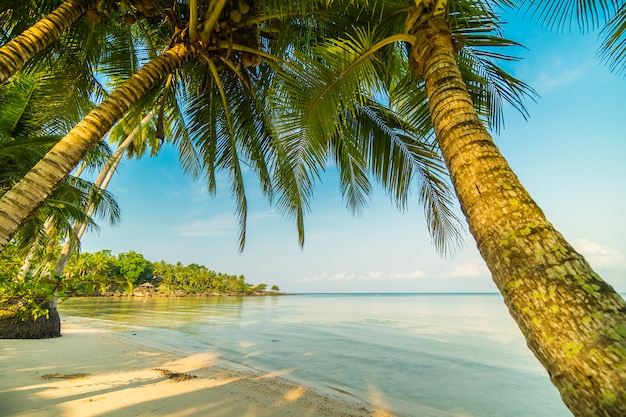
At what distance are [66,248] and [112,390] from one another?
6.53 metres

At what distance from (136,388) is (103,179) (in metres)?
8.53

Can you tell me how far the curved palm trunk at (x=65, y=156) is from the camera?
2.19 metres

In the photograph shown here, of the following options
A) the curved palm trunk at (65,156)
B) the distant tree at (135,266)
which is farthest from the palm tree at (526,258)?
the distant tree at (135,266)

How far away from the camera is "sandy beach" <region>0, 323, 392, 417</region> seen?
367 centimetres

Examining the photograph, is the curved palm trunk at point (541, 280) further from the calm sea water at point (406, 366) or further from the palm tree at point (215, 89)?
the calm sea water at point (406, 366)

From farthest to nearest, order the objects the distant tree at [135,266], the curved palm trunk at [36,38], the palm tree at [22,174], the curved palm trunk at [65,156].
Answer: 1. the distant tree at [135,266]
2. the palm tree at [22,174]
3. the curved palm trunk at [36,38]
4. the curved palm trunk at [65,156]

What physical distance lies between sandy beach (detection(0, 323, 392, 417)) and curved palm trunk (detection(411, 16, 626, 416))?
3.95m

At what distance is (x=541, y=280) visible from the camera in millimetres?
1053

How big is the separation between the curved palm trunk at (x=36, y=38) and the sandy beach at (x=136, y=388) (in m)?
3.35

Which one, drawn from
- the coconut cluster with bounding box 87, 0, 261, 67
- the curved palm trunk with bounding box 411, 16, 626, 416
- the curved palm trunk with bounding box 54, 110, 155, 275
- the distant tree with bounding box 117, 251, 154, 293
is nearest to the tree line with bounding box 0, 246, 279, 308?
the distant tree with bounding box 117, 251, 154, 293

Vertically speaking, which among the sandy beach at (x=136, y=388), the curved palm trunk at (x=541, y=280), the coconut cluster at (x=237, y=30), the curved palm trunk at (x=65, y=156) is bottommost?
the sandy beach at (x=136, y=388)

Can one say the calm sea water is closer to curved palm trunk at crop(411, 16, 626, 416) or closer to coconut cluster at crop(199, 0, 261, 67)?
curved palm trunk at crop(411, 16, 626, 416)

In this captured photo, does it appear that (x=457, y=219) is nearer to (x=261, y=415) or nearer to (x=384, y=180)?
(x=384, y=180)

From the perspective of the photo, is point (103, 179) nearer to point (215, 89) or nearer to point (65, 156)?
point (215, 89)
